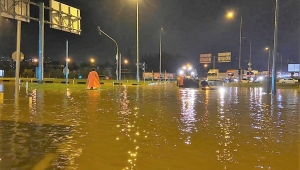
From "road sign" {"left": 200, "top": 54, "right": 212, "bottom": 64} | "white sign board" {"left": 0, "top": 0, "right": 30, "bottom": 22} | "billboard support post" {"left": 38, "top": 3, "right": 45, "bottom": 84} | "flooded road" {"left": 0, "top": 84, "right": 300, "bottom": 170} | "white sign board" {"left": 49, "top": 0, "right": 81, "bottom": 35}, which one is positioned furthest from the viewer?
"road sign" {"left": 200, "top": 54, "right": 212, "bottom": 64}

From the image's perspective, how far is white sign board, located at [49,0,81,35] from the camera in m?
35.0

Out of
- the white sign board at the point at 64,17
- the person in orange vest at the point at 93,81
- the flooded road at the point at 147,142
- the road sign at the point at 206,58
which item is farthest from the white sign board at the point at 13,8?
the road sign at the point at 206,58

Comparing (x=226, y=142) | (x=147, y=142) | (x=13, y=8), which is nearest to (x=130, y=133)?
(x=147, y=142)

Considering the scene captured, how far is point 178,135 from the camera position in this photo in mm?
8641

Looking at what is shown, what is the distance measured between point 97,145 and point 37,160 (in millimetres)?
1589

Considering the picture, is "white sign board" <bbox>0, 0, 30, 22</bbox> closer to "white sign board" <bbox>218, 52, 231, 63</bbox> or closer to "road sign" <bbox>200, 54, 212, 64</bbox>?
"white sign board" <bbox>218, 52, 231, 63</bbox>

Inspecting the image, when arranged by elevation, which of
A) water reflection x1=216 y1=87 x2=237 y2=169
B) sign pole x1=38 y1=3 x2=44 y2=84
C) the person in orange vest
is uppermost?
sign pole x1=38 y1=3 x2=44 y2=84

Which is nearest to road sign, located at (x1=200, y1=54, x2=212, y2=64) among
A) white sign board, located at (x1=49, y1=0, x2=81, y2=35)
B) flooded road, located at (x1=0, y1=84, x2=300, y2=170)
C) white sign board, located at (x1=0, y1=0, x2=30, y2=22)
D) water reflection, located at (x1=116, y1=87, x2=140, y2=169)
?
white sign board, located at (x1=49, y1=0, x2=81, y2=35)

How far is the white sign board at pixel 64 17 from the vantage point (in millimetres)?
35031

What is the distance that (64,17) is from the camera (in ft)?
119

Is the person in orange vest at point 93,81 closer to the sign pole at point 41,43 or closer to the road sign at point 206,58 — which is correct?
the sign pole at point 41,43

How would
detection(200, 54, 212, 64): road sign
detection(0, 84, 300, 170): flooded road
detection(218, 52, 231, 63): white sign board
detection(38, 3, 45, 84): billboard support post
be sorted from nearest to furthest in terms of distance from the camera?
detection(0, 84, 300, 170): flooded road
detection(38, 3, 45, 84): billboard support post
detection(218, 52, 231, 63): white sign board
detection(200, 54, 212, 64): road sign

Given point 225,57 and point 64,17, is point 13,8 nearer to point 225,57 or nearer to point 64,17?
point 64,17

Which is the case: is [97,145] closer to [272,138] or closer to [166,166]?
[166,166]
